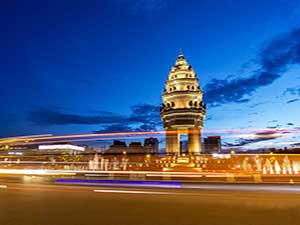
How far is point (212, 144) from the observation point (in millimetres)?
45250

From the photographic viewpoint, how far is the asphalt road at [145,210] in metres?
5.84

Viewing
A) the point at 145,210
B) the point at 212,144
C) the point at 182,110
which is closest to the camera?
the point at 145,210

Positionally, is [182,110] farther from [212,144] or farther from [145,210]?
[145,210]

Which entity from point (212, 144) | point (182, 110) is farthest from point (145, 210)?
point (182, 110)

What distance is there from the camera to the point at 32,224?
5.56m

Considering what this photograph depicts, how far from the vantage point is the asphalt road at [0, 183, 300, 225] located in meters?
5.84

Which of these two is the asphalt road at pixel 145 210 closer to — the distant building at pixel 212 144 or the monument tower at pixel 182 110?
the distant building at pixel 212 144

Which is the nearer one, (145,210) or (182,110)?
(145,210)

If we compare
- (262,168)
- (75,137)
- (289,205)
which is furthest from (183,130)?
(289,205)

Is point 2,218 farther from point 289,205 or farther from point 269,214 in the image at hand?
point 289,205

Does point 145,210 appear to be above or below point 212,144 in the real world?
below

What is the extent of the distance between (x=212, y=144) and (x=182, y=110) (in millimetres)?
11599

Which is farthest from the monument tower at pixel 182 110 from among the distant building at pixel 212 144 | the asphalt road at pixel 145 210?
the asphalt road at pixel 145 210

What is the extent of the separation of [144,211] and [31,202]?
12.0ft
